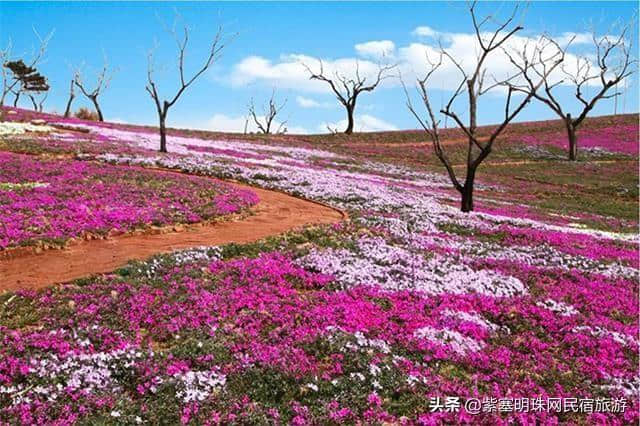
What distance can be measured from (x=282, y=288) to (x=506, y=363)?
4.80 meters

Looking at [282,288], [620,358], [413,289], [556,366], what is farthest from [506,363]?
[282,288]

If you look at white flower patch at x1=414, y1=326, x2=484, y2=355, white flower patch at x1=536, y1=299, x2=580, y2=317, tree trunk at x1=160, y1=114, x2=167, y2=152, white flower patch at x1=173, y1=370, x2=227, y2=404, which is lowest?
white flower patch at x1=173, y1=370, x2=227, y2=404

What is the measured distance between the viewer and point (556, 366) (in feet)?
30.1

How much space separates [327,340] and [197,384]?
2.38 m

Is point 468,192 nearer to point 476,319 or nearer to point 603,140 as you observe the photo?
point 476,319

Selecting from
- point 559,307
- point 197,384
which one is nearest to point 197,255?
point 197,384

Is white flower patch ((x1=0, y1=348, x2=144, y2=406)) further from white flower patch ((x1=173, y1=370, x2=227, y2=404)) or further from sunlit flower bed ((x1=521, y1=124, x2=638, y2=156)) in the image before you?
sunlit flower bed ((x1=521, y1=124, x2=638, y2=156))

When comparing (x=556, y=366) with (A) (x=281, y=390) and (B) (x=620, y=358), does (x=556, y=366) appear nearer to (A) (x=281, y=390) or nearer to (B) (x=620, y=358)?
(B) (x=620, y=358)

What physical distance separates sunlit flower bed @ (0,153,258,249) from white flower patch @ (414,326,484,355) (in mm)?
9827

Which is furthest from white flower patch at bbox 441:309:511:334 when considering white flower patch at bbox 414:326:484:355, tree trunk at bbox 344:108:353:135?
tree trunk at bbox 344:108:353:135

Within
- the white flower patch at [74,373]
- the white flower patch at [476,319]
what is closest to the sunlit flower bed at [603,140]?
the white flower patch at [476,319]

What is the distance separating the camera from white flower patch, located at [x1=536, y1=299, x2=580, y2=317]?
37.9 feet

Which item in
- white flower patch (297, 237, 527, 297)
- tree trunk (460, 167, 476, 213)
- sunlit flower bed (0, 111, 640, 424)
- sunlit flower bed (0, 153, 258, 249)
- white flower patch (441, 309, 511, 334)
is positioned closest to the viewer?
sunlit flower bed (0, 111, 640, 424)

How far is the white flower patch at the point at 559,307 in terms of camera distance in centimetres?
1155
